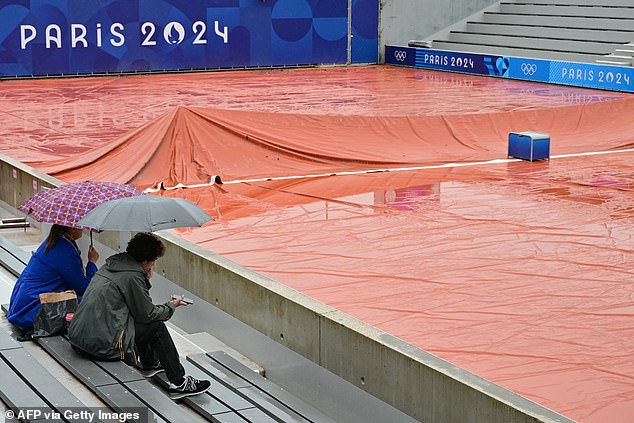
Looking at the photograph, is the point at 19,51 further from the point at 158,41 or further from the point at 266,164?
the point at 266,164

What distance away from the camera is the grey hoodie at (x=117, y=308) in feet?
18.0

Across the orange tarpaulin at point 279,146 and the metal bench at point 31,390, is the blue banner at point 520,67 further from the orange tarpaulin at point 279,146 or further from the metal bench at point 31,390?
the metal bench at point 31,390

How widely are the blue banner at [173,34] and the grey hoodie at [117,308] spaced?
705 inches

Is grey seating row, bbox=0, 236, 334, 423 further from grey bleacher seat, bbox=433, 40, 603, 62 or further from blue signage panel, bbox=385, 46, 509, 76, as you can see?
blue signage panel, bbox=385, 46, 509, 76

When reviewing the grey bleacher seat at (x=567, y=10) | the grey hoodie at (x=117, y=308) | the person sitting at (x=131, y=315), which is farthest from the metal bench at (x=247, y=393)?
the grey bleacher seat at (x=567, y=10)

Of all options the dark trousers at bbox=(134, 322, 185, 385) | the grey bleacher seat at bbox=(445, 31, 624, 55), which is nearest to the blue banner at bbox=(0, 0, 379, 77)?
the grey bleacher seat at bbox=(445, 31, 624, 55)

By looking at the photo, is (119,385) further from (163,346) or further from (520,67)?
(520,67)

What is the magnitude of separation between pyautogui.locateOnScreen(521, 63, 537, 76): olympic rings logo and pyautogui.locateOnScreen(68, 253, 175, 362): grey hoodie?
18148 millimetres

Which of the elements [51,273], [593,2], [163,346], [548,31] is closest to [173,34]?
[548,31]

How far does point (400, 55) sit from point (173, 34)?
19.4ft

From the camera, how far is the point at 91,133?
49.0 feet

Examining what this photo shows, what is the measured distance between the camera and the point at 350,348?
18.1ft

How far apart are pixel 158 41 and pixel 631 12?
10662 millimetres

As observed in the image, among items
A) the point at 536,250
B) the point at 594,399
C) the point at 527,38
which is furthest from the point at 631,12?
the point at 594,399
